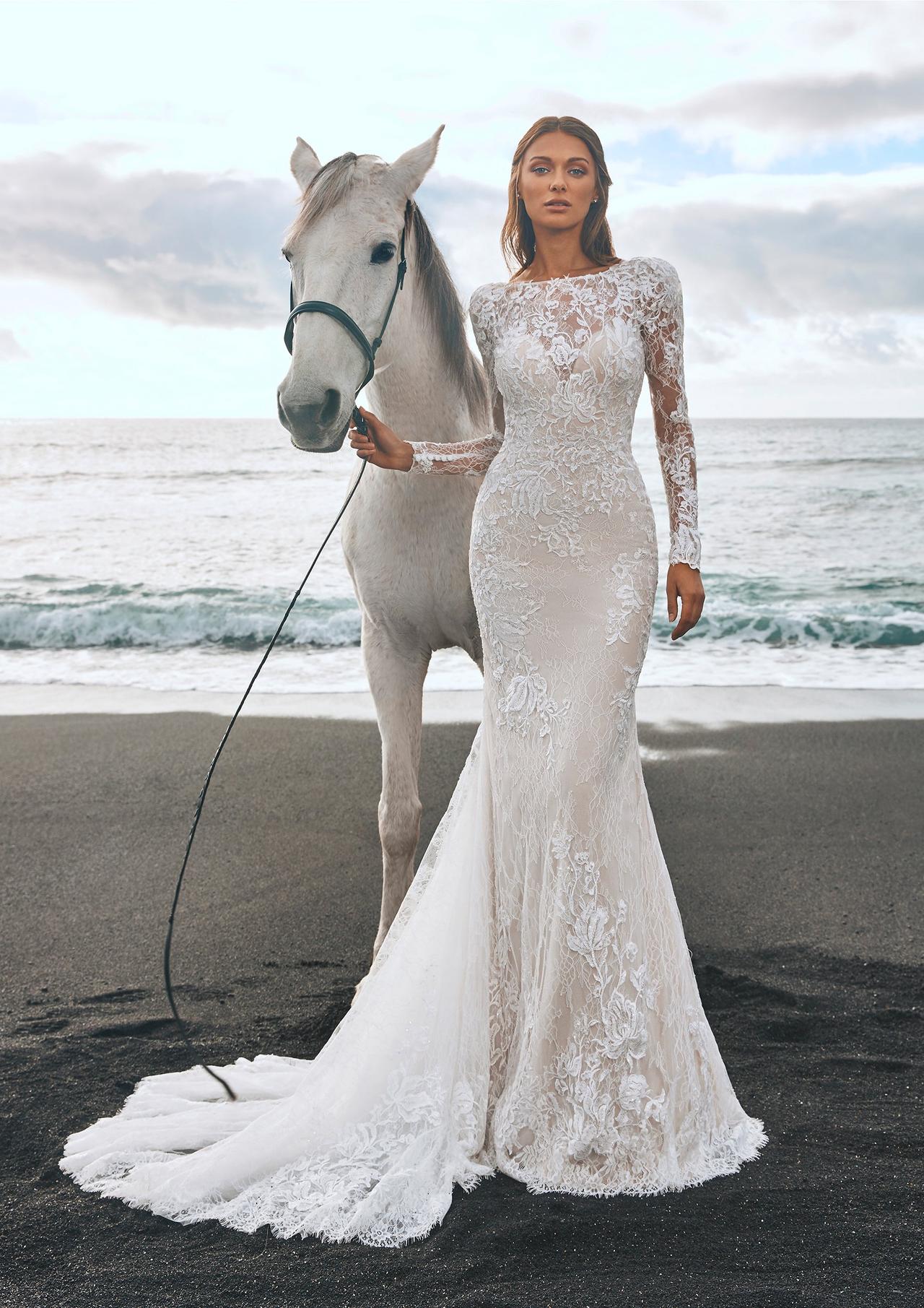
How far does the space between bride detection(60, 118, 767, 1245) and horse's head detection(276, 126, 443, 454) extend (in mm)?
130

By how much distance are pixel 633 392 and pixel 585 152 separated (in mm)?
495

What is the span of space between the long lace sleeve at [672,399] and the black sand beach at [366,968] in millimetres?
1188

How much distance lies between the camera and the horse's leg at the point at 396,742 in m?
2.80

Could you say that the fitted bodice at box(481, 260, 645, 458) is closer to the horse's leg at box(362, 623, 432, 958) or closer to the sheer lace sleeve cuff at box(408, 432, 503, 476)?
the sheer lace sleeve cuff at box(408, 432, 503, 476)

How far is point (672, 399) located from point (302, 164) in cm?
113

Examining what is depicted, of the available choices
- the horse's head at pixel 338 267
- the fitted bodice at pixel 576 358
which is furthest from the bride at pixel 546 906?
the horse's head at pixel 338 267

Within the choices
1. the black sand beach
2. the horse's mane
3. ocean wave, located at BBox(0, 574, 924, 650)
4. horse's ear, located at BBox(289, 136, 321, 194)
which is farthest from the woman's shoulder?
ocean wave, located at BBox(0, 574, 924, 650)

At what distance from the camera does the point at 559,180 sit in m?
2.03

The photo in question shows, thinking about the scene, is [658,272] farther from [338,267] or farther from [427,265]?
[427,265]

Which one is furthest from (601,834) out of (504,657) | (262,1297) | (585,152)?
(585,152)

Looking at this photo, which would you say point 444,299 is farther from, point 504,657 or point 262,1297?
point 262,1297

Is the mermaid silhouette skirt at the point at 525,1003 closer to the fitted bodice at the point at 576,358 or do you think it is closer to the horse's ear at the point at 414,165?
the fitted bodice at the point at 576,358

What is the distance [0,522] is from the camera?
15.9 meters

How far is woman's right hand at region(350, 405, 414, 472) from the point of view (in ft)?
7.02
